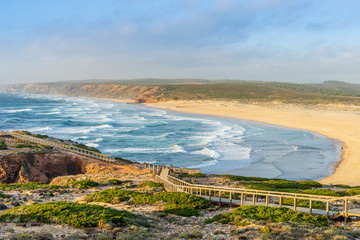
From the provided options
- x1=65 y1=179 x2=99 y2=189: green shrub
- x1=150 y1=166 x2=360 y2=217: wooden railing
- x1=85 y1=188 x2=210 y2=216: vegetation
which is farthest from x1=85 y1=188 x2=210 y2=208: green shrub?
x1=65 y1=179 x2=99 y2=189: green shrub

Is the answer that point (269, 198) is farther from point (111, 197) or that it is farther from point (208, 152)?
point (208, 152)

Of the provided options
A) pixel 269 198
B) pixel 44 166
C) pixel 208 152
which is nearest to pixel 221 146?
pixel 208 152

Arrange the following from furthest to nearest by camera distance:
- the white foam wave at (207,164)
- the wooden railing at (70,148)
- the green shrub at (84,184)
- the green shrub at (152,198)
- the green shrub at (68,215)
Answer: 1. the white foam wave at (207,164)
2. the wooden railing at (70,148)
3. the green shrub at (84,184)
4. the green shrub at (152,198)
5. the green shrub at (68,215)

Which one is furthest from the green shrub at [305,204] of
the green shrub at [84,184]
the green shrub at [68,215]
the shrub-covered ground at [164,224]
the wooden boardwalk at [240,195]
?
the green shrub at [84,184]

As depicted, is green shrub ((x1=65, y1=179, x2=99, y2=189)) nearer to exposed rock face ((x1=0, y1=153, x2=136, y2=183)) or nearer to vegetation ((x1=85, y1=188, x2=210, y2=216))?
vegetation ((x1=85, y1=188, x2=210, y2=216))

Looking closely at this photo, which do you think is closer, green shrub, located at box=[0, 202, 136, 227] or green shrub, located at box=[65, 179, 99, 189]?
green shrub, located at box=[0, 202, 136, 227]

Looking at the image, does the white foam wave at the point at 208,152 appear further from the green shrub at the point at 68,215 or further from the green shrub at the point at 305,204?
the green shrub at the point at 68,215
